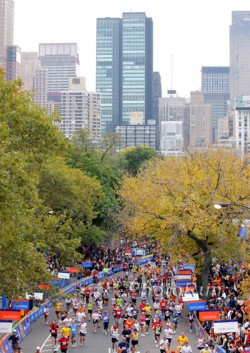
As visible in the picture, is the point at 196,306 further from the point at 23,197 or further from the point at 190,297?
the point at 23,197

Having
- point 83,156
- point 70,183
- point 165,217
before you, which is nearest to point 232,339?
point 165,217

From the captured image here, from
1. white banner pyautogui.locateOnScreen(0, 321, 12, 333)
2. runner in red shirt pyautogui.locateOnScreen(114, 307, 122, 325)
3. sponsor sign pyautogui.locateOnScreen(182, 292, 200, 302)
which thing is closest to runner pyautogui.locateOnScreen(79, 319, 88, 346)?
runner in red shirt pyautogui.locateOnScreen(114, 307, 122, 325)

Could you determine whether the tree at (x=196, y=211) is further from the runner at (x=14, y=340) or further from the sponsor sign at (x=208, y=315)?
the runner at (x=14, y=340)

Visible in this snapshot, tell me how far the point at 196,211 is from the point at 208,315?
23.2 feet

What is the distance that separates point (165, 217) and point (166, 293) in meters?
7.37

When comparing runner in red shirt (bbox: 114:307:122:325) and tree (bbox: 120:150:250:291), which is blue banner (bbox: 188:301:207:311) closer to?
tree (bbox: 120:150:250:291)

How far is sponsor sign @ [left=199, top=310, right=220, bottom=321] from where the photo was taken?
3116cm

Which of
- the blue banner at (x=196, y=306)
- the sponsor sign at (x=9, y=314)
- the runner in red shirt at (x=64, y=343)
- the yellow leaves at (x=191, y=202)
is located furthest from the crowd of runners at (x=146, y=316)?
the yellow leaves at (x=191, y=202)

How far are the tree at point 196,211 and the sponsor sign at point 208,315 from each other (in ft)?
16.6

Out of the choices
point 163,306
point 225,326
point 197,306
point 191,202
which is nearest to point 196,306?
point 197,306

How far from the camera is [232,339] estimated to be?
2797cm

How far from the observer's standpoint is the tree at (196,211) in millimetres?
37031

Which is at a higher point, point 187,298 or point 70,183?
point 70,183

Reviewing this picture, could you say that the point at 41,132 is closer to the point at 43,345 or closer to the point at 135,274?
the point at 43,345
